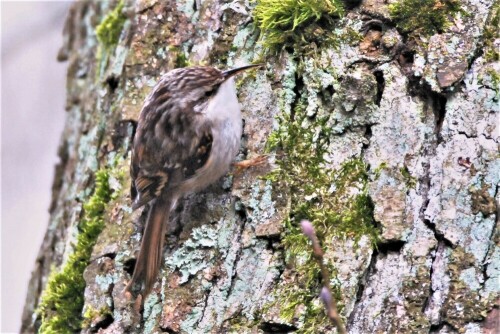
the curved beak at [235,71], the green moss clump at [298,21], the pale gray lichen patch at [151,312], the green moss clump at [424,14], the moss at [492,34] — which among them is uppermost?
the green moss clump at [298,21]

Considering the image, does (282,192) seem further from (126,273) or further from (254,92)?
(126,273)

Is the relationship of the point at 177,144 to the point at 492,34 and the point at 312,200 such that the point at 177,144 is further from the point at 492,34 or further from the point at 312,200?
the point at 492,34

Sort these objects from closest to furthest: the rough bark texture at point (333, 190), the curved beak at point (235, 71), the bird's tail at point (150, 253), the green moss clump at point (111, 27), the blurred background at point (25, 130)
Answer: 1. the rough bark texture at point (333, 190)
2. the bird's tail at point (150, 253)
3. the curved beak at point (235, 71)
4. the green moss clump at point (111, 27)
5. the blurred background at point (25, 130)

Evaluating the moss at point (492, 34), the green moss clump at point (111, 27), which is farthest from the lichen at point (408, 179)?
the green moss clump at point (111, 27)

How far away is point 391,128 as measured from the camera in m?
2.28

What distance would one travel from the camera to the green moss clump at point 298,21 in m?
2.49

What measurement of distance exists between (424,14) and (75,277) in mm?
1460

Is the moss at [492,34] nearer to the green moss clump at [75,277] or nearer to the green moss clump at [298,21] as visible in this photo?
the green moss clump at [298,21]

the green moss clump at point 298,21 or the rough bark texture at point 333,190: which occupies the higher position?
the green moss clump at point 298,21

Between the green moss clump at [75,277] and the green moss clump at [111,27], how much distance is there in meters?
0.63

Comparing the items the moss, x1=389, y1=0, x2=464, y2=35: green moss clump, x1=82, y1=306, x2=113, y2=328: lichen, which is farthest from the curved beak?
x1=82, y1=306, x2=113, y2=328: lichen

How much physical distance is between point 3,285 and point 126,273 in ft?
11.8

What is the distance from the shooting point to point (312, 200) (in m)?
2.30

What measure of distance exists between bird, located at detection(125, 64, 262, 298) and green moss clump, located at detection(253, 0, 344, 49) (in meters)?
0.14
